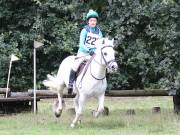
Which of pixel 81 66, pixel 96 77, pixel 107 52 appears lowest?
pixel 96 77

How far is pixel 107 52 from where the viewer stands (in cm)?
1077

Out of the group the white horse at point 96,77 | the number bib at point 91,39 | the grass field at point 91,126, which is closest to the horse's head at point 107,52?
the white horse at point 96,77

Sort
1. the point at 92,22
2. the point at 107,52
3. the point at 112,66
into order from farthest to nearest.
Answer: the point at 92,22 < the point at 107,52 < the point at 112,66

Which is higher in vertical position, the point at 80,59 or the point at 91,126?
the point at 80,59

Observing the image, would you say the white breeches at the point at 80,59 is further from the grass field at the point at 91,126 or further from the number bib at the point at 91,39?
the grass field at the point at 91,126

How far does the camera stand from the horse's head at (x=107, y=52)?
10.5 metres

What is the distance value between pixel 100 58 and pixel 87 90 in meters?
0.77

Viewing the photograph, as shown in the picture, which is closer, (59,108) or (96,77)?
(96,77)

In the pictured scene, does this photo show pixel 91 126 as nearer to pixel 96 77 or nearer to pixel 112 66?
pixel 96 77

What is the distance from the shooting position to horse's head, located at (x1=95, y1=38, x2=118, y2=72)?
1049cm

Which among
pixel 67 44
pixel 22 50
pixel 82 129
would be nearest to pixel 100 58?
pixel 82 129

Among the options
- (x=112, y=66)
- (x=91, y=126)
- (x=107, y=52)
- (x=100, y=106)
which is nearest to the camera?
(x=112, y=66)

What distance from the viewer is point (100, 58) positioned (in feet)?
36.3

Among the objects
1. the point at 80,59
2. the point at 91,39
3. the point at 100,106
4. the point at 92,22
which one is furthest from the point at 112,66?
the point at 80,59
